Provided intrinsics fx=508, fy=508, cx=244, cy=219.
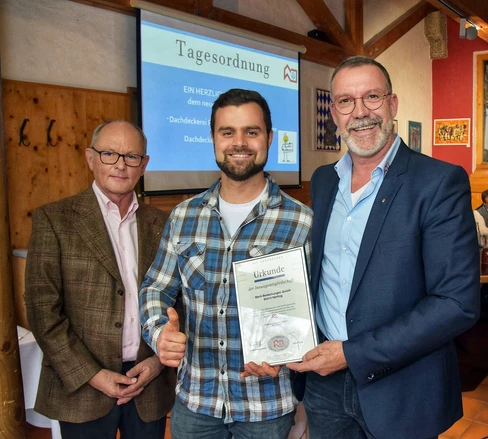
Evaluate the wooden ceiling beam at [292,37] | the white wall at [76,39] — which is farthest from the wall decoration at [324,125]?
the white wall at [76,39]

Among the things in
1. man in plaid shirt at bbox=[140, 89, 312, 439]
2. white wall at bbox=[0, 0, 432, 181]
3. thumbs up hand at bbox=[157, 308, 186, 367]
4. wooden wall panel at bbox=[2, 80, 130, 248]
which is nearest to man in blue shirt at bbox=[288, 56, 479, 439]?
man in plaid shirt at bbox=[140, 89, 312, 439]

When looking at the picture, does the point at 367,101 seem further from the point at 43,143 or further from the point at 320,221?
the point at 43,143

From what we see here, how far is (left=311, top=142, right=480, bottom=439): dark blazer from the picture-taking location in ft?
4.30

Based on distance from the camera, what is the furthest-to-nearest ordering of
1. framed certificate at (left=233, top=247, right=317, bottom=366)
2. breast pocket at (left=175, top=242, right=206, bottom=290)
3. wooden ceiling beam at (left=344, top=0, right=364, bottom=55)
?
wooden ceiling beam at (left=344, top=0, right=364, bottom=55) < breast pocket at (left=175, top=242, right=206, bottom=290) < framed certificate at (left=233, top=247, right=317, bottom=366)

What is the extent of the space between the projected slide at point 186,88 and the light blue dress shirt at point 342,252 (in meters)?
2.67

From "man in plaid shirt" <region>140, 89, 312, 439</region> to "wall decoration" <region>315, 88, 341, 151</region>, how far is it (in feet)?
15.0

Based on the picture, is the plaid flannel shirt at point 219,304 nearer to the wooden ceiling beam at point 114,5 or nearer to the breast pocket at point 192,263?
the breast pocket at point 192,263

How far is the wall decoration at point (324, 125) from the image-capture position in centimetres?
605

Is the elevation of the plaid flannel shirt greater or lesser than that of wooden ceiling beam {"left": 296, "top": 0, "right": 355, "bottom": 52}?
lesser

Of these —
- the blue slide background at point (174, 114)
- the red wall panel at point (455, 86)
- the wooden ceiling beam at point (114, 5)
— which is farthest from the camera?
the red wall panel at point (455, 86)

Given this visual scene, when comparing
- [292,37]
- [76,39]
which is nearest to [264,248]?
[76,39]

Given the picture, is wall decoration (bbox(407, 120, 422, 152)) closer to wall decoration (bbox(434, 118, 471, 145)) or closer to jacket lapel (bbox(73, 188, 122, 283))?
wall decoration (bbox(434, 118, 471, 145))

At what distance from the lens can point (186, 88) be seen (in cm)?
424

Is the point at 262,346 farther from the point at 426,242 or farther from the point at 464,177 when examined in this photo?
the point at 464,177
